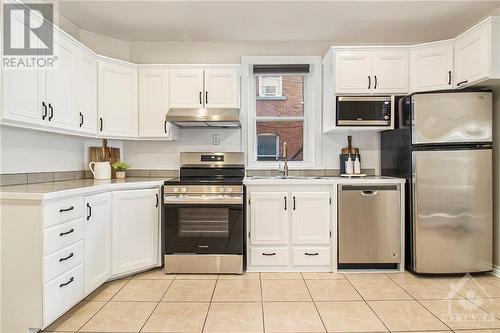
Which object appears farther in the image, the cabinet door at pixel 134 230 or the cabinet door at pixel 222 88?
Answer: the cabinet door at pixel 222 88

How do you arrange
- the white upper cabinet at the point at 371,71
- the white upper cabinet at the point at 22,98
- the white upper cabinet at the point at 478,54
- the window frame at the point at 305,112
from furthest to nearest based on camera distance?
1. the window frame at the point at 305,112
2. the white upper cabinet at the point at 371,71
3. the white upper cabinet at the point at 478,54
4. the white upper cabinet at the point at 22,98

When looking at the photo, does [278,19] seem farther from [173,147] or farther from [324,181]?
[173,147]

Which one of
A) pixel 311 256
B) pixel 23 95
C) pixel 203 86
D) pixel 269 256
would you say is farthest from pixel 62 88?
pixel 311 256

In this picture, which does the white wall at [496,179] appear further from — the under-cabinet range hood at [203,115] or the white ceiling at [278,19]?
the under-cabinet range hood at [203,115]

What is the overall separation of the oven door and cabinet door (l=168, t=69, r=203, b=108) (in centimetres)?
112

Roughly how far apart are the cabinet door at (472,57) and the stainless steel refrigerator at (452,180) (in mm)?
184

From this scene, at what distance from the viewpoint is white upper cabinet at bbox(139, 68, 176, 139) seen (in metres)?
3.49

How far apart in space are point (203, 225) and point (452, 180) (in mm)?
2394

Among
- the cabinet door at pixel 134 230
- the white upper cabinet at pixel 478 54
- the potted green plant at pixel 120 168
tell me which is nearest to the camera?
the white upper cabinet at pixel 478 54

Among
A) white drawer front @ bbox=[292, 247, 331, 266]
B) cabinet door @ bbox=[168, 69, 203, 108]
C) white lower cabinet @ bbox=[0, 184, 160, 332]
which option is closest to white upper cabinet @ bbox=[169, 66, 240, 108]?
cabinet door @ bbox=[168, 69, 203, 108]

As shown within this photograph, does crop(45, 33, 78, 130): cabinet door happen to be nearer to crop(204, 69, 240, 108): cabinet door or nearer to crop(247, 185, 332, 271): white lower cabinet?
crop(204, 69, 240, 108): cabinet door

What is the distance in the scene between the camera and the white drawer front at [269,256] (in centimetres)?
319

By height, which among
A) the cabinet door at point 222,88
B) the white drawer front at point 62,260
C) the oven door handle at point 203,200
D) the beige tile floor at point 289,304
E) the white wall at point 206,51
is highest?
the white wall at point 206,51

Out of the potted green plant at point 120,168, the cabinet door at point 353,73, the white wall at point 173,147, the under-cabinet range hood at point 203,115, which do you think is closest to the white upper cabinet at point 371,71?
the cabinet door at point 353,73
